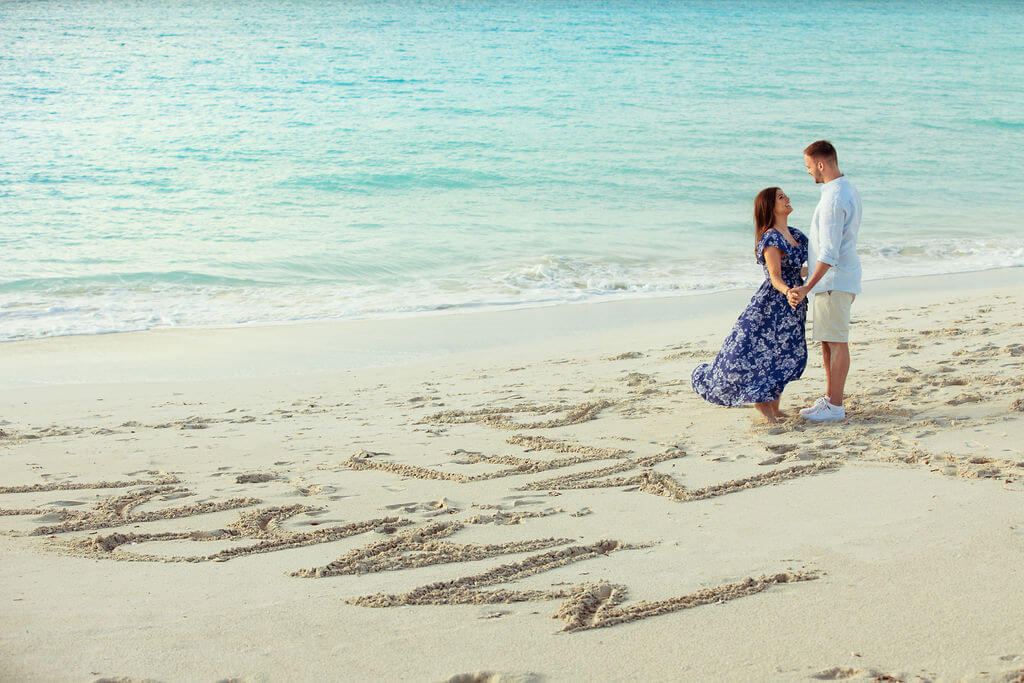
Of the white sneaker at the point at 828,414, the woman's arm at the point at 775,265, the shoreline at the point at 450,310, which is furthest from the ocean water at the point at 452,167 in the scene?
the woman's arm at the point at 775,265

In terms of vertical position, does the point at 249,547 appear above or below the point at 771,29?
below

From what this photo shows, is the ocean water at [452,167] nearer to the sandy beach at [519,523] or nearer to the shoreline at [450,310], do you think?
the shoreline at [450,310]

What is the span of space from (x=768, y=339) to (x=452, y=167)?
1322cm

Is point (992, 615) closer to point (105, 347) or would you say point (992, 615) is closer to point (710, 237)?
point (105, 347)

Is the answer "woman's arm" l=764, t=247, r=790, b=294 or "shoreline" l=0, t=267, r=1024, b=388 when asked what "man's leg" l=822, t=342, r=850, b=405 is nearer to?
"woman's arm" l=764, t=247, r=790, b=294

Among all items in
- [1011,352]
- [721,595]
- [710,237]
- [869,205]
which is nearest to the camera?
[721,595]

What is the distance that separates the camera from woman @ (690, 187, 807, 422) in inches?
174

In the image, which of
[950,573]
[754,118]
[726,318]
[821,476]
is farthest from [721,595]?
[754,118]

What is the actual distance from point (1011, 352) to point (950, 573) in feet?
11.7

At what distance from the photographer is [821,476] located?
12.3ft

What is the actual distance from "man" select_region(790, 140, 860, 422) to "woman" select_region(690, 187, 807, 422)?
119mm

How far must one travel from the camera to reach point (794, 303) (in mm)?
4277

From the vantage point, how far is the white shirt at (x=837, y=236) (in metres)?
4.16

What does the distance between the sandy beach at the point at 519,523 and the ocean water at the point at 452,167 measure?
349 centimetres
